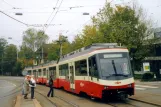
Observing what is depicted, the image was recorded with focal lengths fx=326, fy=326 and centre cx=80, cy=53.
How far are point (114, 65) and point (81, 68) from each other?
11.9 ft

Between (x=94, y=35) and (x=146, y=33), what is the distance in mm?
8259

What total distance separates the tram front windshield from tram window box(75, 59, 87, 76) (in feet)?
7.29

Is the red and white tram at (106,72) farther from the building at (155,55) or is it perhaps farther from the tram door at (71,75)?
the building at (155,55)

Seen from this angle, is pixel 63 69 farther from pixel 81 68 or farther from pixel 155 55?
pixel 155 55

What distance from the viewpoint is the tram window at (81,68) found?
66.3 feet

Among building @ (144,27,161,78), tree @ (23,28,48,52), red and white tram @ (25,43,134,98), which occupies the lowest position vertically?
red and white tram @ (25,43,134,98)

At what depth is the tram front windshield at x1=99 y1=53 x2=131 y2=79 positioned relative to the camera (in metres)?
17.7

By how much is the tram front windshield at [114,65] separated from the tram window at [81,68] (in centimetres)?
222

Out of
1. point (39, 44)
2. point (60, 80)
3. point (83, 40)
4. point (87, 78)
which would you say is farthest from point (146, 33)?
point (39, 44)

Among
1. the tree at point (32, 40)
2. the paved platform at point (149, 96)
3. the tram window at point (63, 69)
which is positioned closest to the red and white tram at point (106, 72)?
the paved platform at point (149, 96)

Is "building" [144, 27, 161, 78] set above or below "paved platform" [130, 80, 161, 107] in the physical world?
above

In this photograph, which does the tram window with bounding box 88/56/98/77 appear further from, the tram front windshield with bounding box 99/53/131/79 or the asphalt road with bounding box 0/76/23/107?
the asphalt road with bounding box 0/76/23/107

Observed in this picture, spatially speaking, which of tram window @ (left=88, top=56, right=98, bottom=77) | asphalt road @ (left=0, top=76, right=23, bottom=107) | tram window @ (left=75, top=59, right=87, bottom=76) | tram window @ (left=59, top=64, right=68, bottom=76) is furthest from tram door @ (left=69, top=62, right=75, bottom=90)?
tram window @ (left=88, top=56, right=98, bottom=77)

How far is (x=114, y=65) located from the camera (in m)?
18.0
